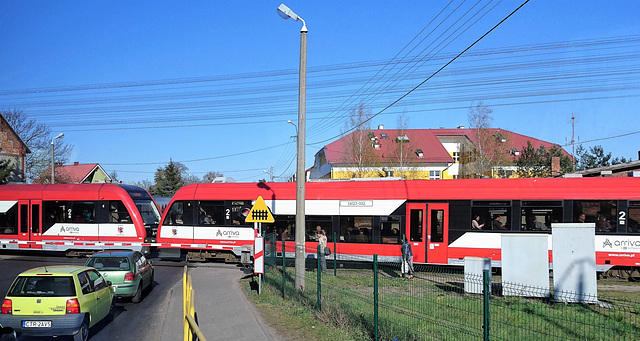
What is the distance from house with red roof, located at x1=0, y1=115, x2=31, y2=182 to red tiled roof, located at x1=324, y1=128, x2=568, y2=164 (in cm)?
3093

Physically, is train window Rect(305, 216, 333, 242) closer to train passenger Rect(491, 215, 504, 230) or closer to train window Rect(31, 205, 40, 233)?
train passenger Rect(491, 215, 504, 230)

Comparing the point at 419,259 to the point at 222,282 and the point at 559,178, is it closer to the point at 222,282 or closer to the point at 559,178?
the point at 559,178

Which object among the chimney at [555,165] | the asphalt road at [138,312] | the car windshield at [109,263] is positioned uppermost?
the chimney at [555,165]

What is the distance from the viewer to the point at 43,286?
9906mm

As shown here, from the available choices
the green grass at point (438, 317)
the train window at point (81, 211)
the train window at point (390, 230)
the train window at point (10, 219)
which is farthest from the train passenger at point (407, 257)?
the train window at point (10, 219)

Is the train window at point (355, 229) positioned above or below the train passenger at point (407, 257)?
above

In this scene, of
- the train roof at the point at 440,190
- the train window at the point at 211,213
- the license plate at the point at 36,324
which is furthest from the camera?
the train window at the point at 211,213

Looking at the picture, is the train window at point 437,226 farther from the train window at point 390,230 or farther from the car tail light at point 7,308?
the car tail light at point 7,308

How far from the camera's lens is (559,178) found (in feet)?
61.9

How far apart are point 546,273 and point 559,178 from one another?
7.27 m

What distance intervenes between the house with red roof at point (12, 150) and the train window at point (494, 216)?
41473mm

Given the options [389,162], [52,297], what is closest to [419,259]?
[52,297]

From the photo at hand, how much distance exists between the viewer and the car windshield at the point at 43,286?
9.76m

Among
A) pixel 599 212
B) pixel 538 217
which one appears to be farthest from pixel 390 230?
pixel 599 212
